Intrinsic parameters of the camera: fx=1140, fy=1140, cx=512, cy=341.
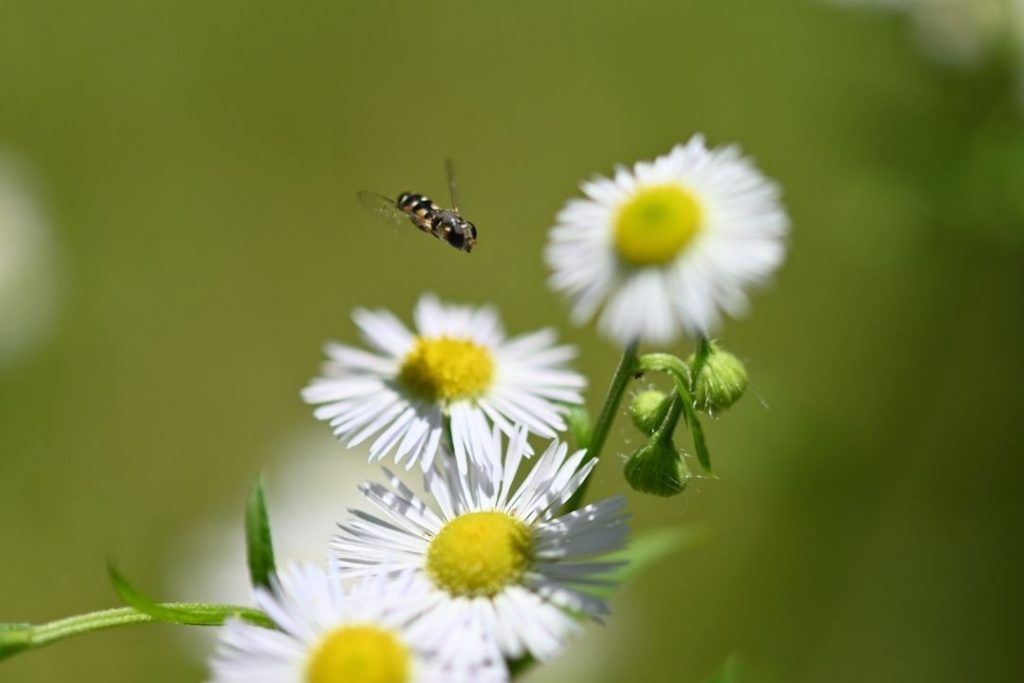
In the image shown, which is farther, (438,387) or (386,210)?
(386,210)

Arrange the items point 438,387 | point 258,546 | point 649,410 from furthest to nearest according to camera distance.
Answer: point 438,387 → point 649,410 → point 258,546

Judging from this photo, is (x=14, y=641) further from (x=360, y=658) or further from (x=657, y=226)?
(x=657, y=226)

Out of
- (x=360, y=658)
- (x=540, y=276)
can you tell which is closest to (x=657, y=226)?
(x=360, y=658)

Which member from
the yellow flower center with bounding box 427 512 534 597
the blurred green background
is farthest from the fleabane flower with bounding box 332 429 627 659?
the blurred green background

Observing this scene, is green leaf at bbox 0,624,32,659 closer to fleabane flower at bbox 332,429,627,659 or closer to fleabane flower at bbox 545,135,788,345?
fleabane flower at bbox 332,429,627,659

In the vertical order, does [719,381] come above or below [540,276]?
below

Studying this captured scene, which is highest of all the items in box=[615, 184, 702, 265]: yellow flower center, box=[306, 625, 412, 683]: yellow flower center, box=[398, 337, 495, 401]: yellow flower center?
box=[615, 184, 702, 265]: yellow flower center
